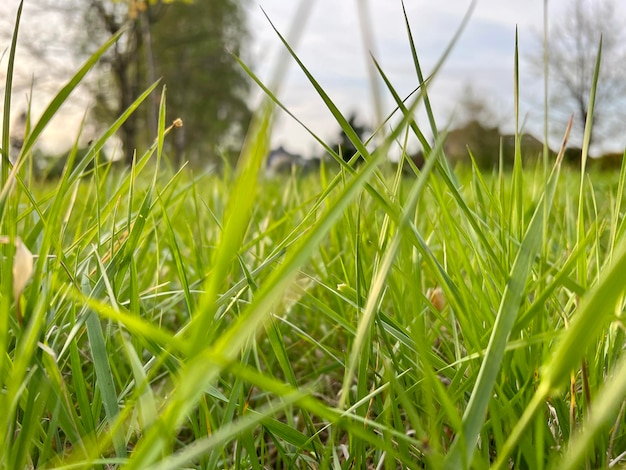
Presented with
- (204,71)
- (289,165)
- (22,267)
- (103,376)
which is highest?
(204,71)

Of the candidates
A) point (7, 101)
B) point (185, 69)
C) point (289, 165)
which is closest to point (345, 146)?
point (7, 101)

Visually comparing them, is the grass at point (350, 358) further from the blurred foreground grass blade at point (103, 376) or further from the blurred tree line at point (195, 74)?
the blurred tree line at point (195, 74)

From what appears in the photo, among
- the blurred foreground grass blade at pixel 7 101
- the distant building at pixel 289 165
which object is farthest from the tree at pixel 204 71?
the blurred foreground grass blade at pixel 7 101

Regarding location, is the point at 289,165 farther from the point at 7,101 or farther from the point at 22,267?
the point at 22,267

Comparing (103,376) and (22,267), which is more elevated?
(22,267)

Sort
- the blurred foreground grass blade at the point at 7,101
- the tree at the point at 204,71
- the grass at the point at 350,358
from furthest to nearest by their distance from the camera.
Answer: the tree at the point at 204,71
the blurred foreground grass blade at the point at 7,101
the grass at the point at 350,358

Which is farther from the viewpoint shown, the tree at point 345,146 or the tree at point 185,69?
the tree at point 185,69

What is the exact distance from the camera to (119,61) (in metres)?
11.8

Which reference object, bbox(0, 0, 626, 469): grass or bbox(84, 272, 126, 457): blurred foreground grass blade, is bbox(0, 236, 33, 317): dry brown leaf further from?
bbox(84, 272, 126, 457): blurred foreground grass blade

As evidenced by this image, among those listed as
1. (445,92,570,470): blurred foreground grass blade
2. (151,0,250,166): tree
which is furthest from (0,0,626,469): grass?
(151,0,250,166): tree

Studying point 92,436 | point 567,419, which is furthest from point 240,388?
point 567,419

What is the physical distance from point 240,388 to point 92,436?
0.34 ft

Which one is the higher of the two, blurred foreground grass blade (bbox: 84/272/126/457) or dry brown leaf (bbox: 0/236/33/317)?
dry brown leaf (bbox: 0/236/33/317)

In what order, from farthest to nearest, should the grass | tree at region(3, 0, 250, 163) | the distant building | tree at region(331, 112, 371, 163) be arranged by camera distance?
tree at region(3, 0, 250, 163) < the distant building < tree at region(331, 112, 371, 163) < the grass
